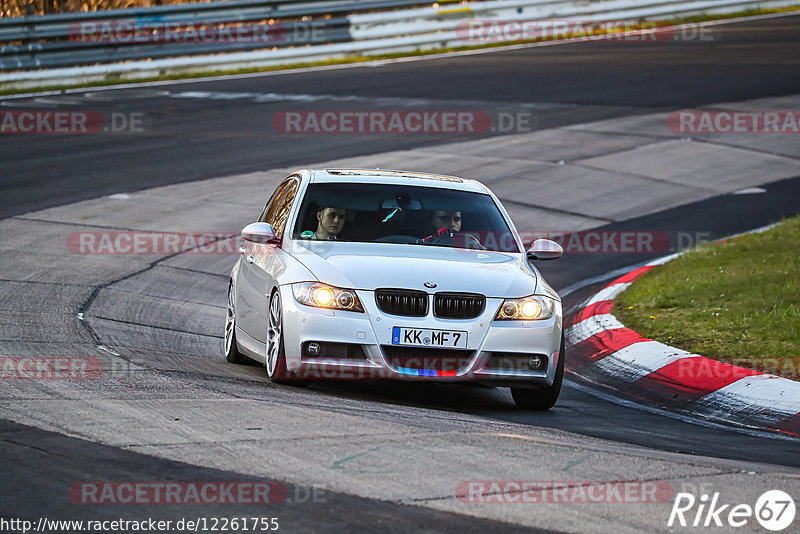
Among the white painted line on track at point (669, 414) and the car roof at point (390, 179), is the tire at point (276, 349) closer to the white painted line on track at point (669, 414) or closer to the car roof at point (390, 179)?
the car roof at point (390, 179)

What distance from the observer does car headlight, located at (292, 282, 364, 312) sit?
7.73 m

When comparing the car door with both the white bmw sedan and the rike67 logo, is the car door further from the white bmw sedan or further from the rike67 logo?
the rike67 logo

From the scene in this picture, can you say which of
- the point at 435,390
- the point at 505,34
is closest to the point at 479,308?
the point at 435,390

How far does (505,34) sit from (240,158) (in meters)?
14.4

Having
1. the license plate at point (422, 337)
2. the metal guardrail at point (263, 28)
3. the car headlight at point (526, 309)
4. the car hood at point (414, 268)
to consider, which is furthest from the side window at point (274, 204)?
the metal guardrail at point (263, 28)

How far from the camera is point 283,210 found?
9422 millimetres

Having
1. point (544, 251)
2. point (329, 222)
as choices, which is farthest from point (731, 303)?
point (329, 222)

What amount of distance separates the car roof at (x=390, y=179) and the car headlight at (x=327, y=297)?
5.11 feet

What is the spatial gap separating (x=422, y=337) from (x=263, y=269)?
165cm

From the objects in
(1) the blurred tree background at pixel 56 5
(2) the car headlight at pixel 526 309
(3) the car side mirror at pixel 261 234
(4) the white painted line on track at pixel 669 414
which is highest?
(1) the blurred tree background at pixel 56 5

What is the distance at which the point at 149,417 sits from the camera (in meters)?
6.34

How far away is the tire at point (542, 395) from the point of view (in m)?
8.07

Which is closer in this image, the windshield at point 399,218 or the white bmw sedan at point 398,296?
the white bmw sedan at point 398,296

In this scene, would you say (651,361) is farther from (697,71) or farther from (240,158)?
(697,71)
